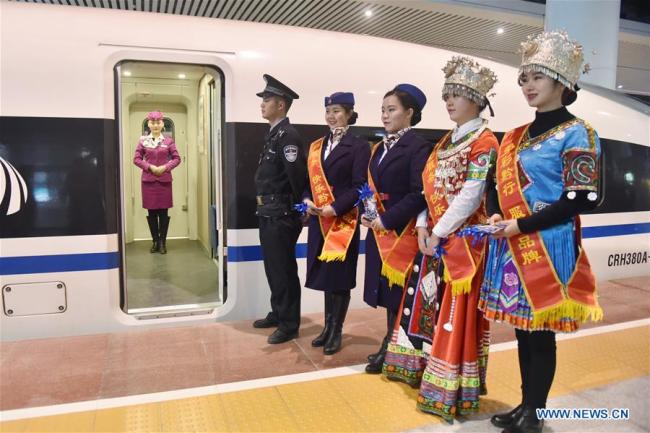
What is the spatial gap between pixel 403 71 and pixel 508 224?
2.66 meters

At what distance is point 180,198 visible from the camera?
25.6 ft

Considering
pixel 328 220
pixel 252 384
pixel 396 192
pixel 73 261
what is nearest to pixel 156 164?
pixel 73 261

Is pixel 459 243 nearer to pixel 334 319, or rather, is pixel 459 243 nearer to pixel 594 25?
pixel 334 319

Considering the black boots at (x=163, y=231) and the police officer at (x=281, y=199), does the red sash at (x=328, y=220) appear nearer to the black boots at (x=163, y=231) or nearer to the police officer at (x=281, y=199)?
the police officer at (x=281, y=199)

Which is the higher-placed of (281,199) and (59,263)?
(281,199)

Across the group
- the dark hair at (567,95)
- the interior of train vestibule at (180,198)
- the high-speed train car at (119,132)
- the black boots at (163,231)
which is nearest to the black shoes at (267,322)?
the high-speed train car at (119,132)

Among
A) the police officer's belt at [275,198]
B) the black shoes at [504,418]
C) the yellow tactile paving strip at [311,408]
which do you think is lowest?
the yellow tactile paving strip at [311,408]

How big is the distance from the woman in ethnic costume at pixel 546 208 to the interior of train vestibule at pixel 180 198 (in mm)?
2471

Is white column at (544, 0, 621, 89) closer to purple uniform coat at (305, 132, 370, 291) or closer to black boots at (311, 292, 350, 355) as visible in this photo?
purple uniform coat at (305, 132, 370, 291)

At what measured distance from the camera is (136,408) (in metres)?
2.69

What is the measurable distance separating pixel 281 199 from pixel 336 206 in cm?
52

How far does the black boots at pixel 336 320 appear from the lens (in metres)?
3.47

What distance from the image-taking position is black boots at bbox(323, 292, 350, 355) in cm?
347

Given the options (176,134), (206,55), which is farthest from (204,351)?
(176,134)
